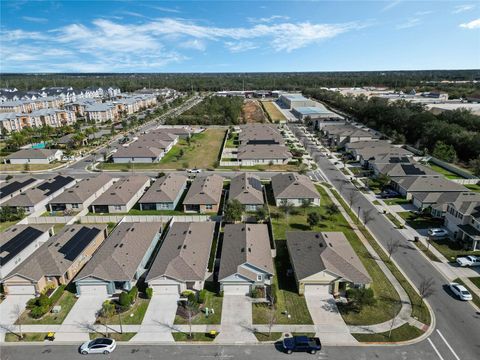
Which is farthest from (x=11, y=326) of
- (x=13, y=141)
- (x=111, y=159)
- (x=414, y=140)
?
(x=414, y=140)

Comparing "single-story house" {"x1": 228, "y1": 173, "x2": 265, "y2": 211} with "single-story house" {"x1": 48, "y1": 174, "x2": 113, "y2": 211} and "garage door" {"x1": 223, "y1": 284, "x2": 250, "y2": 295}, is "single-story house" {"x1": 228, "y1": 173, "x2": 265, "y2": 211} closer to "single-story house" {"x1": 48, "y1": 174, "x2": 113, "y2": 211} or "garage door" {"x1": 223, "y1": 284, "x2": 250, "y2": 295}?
"garage door" {"x1": 223, "y1": 284, "x2": 250, "y2": 295}

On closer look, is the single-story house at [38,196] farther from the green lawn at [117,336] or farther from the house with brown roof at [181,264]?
the green lawn at [117,336]

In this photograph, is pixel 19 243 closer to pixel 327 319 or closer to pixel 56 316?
pixel 56 316

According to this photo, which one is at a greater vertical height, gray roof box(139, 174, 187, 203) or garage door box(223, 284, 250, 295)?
gray roof box(139, 174, 187, 203)

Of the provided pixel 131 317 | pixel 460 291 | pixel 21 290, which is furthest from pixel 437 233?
pixel 21 290

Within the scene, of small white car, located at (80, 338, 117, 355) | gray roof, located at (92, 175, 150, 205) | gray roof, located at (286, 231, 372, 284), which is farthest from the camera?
gray roof, located at (92, 175, 150, 205)

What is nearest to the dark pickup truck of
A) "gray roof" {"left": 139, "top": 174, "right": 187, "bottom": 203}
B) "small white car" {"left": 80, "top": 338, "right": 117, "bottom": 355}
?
"small white car" {"left": 80, "top": 338, "right": 117, "bottom": 355}

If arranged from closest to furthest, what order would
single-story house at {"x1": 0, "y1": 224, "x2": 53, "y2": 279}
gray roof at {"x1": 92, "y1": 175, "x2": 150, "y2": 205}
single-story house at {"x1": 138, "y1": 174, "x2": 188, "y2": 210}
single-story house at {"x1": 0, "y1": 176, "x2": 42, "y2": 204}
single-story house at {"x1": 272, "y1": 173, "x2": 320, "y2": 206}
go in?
single-story house at {"x1": 0, "y1": 224, "x2": 53, "y2": 279}
gray roof at {"x1": 92, "y1": 175, "x2": 150, "y2": 205}
single-story house at {"x1": 138, "y1": 174, "x2": 188, "y2": 210}
single-story house at {"x1": 272, "y1": 173, "x2": 320, "y2": 206}
single-story house at {"x1": 0, "y1": 176, "x2": 42, "y2": 204}
